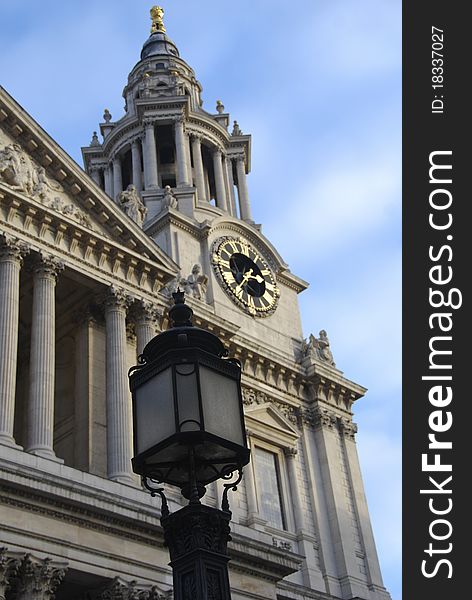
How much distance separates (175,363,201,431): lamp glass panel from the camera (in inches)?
325

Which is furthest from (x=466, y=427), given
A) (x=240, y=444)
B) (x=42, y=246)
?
(x=240, y=444)

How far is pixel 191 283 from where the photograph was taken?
37031 mm

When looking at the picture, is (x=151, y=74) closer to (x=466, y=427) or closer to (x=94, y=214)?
(x=94, y=214)

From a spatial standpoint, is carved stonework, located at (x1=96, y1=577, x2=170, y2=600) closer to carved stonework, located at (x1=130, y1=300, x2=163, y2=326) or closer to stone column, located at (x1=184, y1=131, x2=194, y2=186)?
carved stonework, located at (x1=130, y1=300, x2=163, y2=326)

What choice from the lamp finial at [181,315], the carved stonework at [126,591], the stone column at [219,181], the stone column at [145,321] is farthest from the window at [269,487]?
the lamp finial at [181,315]

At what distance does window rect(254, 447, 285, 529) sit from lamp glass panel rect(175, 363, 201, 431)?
26615 mm

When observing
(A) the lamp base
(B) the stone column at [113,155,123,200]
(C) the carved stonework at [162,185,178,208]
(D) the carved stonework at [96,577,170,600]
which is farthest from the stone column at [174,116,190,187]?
(A) the lamp base

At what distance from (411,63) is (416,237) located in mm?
4705

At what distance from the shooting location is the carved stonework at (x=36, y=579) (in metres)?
20.8

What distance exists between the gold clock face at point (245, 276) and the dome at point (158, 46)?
17.8m

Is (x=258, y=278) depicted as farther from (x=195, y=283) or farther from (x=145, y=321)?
(x=145, y=321)

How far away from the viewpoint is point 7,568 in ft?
67.6

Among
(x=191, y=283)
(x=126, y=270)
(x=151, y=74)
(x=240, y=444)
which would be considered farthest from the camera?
(x=151, y=74)

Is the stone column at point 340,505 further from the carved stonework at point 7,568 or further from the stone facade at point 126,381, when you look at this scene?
the carved stonework at point 7,568
